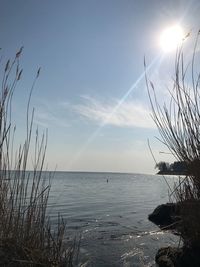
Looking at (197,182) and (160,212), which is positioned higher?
(197,182)

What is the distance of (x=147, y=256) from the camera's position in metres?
9.60

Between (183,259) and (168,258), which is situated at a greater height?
(183,259)

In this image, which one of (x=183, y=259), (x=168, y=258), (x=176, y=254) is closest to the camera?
(x=183, y=259)

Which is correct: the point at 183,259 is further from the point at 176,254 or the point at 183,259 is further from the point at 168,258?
the point at 168,258

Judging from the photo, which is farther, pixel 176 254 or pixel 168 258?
pixel 168 258

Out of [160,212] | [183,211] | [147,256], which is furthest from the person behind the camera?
[160,212]

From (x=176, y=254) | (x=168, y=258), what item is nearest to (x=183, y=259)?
(x=176, y=254)

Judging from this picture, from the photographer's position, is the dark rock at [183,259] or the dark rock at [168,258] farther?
the dark rock at [168,258]

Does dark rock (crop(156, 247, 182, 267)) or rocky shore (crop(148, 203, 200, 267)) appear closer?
rocky shore (crop(148, 203, 200, 267))

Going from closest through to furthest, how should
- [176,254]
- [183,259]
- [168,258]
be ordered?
1. [183,259]
2. [176,254]
3. [168,258]

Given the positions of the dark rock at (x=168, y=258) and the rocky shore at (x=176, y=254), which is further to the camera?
the dark rock at (x=168, y=258)

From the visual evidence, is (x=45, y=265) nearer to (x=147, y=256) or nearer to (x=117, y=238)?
(x=147, y=256)

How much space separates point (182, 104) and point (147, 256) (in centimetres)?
608

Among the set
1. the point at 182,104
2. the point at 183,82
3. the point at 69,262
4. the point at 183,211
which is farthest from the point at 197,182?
the point at 69,262
